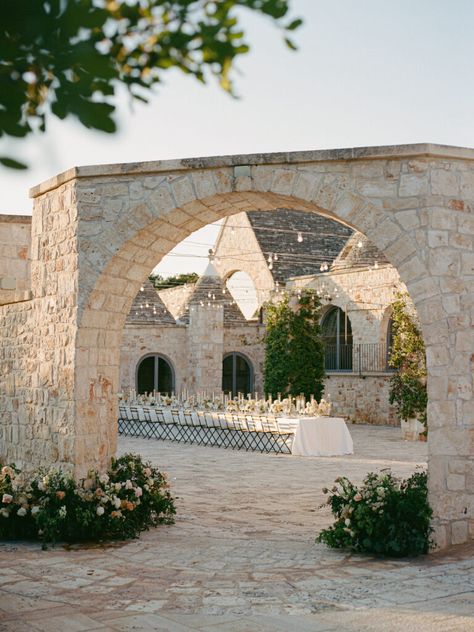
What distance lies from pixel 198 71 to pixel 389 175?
5014 mm

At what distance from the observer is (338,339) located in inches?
900

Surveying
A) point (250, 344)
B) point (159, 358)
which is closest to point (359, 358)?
point (250, 344)

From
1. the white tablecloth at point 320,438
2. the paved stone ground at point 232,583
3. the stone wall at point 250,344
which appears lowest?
the paved stone ground at point 232,583

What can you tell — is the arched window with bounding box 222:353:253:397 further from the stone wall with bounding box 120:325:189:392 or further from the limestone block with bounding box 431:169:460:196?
the limestone block with bounding box 431:169:460:196

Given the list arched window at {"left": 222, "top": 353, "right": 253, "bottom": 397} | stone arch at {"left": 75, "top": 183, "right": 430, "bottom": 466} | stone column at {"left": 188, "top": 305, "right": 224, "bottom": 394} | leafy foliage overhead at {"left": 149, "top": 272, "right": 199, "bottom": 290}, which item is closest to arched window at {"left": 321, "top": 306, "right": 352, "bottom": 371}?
arched window at {"left": 222, "top": 353, "right": 253, "bottom": 397}

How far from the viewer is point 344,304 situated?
72.3 feet

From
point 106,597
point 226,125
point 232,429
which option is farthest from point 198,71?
point 232,429

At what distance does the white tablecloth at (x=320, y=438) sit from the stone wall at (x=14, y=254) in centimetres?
617

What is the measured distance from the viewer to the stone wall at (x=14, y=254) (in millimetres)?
9312

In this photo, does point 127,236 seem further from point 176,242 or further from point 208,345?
point 208,345

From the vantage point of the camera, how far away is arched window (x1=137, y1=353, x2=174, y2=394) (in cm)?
2384

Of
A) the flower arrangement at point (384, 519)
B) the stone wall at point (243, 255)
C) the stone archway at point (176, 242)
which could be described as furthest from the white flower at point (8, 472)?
the stone wall at point (243, 255)

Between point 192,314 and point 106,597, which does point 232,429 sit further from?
point 106,597

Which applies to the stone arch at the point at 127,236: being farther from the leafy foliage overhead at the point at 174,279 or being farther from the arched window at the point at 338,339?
the leafy foliage overhead at the point at 174,279
